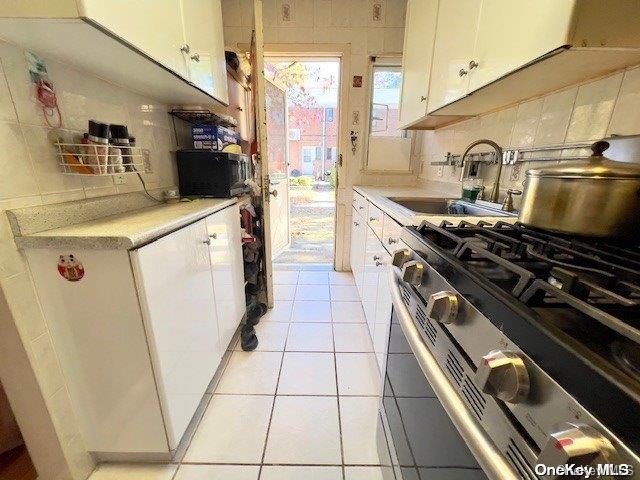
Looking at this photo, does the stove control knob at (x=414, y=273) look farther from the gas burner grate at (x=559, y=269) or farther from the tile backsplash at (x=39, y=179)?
the tile backsplash at (x=39, y=179)

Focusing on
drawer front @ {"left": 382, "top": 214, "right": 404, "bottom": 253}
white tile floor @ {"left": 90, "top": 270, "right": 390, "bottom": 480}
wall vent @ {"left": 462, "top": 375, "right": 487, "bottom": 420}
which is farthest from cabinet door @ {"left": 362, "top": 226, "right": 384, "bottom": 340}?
wall vent @ {"left": 462, "top": 375, "right": 487, "bottom": 420}

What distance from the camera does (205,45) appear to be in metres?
1.47

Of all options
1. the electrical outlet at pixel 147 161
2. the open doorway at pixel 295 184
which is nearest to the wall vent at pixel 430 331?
the electrical outlet at pixel 147 161

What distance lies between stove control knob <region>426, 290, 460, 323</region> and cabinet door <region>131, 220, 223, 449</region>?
80 cm

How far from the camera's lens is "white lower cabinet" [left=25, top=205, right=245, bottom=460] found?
0.81m

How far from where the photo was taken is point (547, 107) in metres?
1.14

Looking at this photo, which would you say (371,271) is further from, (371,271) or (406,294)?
(406,294)

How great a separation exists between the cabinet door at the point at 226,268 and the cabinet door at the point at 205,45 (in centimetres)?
69

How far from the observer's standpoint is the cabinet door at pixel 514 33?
69 cm

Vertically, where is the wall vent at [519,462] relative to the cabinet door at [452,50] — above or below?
below

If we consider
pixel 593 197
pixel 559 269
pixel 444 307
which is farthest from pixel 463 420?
pixel 593 197

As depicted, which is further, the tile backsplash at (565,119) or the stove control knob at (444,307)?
the tile backsplash at (565,119)

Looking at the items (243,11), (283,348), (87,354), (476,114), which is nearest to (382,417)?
(283,348)

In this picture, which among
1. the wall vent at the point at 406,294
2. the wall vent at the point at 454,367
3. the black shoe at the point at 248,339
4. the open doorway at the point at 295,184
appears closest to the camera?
the wall vent at the point at 454,367
